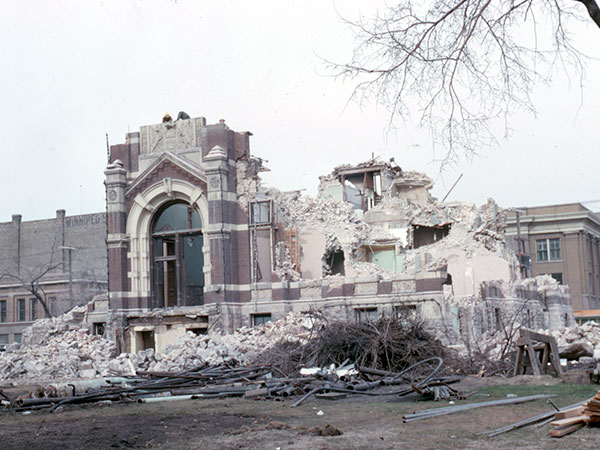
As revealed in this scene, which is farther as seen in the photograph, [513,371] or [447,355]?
[447,355]

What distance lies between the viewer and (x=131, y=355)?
93.7 ft

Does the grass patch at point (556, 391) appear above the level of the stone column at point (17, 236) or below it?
below

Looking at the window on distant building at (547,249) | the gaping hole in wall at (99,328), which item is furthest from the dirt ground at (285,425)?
the window on distant building at (547,249)

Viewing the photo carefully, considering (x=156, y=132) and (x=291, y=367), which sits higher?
(x=156, y=132)

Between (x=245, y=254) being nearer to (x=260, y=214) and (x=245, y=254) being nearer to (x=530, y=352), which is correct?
(x=260, y=214)

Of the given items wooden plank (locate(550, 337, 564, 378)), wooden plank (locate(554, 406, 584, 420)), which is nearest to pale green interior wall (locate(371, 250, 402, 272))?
wooden plank (locate(550, 337, 564, 378))

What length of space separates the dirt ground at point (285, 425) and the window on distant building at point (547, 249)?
160 feet

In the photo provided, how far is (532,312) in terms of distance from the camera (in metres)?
34.8

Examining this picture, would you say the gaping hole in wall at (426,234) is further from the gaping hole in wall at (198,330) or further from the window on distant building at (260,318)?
the gaping hole in wall at (198,330)

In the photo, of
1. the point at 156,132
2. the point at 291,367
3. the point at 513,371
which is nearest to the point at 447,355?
the point at 513,371

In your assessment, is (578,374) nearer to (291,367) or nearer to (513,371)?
(513,371)

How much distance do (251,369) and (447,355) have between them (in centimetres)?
500

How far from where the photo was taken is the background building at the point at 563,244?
60.5 meters

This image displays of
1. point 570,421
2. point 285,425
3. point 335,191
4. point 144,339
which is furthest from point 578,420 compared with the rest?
point 335,191
